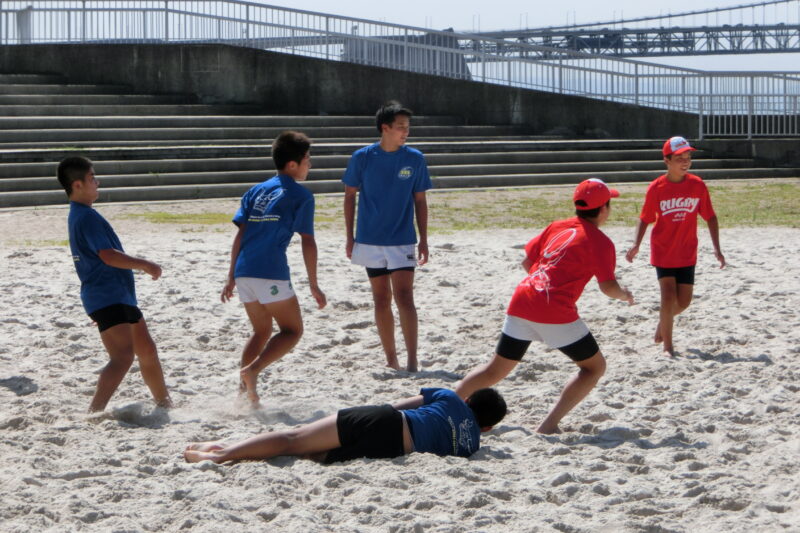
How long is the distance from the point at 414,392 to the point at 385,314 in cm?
74

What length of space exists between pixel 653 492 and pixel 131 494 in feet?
7.22

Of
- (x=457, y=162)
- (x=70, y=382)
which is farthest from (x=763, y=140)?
(x=70, y=382)

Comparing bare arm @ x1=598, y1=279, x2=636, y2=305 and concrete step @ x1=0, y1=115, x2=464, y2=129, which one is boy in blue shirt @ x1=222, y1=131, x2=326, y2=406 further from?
concrete step @ x1=0, y1=115, x2=464, y2=129

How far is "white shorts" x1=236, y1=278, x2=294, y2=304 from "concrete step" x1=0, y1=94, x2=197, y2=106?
717 inches

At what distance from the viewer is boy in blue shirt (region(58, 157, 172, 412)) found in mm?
6000

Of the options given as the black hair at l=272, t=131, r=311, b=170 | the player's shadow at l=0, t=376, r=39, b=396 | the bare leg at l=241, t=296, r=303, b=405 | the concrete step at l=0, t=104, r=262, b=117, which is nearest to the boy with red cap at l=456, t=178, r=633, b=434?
the bare leg at l=241, t=296, r=303, b=405

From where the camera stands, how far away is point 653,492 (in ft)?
16.5

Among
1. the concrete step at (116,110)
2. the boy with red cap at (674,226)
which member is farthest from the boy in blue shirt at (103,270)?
the concrete step at (116,110)

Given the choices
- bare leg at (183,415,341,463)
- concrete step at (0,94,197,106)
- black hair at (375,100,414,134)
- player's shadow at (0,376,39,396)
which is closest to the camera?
bare leg at (183,415,341,463)

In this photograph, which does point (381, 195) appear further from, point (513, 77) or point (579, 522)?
point (513, 77)

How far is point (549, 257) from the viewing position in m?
5.89

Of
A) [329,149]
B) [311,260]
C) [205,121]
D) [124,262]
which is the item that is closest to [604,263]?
[311,260]

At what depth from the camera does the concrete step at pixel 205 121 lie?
21734 millimetres

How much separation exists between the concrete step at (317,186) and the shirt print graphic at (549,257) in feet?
42.1
